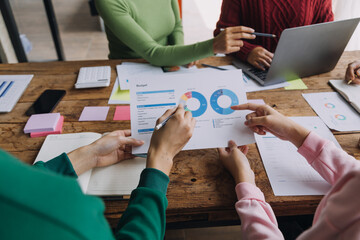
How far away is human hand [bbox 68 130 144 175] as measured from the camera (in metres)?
0.74

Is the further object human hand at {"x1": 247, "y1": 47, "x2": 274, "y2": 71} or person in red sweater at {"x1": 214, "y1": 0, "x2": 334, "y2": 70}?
person in red sweater at {"x1": 214, "y1": 0, "x2": 334, "y2": 70}

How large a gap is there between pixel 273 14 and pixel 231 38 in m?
0.44

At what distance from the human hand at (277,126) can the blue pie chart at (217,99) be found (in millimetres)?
62

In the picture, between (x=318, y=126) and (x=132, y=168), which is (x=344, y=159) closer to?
(x=318, y=126)

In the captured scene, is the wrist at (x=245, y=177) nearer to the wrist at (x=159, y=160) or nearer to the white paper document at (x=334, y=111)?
the wrist at (x=159, y=160)

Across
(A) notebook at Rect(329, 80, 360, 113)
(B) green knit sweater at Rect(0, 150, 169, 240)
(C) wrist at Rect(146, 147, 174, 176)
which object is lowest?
(A) notebook at Rect(329, 80, 360, 113)

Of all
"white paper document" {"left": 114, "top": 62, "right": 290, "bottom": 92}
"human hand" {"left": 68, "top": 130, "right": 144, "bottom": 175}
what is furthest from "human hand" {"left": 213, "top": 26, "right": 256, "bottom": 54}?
"human hand" {"left": 68, "top": 130, "right": 144, "bottom": 175}

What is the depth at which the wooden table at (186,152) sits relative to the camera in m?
0.69

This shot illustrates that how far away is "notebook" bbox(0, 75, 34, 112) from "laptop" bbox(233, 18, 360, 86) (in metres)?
1.03

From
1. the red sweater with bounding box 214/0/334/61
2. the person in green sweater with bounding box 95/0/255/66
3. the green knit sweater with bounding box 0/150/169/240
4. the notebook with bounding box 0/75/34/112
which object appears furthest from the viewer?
the red sweater with bounding box 214/0/334/61

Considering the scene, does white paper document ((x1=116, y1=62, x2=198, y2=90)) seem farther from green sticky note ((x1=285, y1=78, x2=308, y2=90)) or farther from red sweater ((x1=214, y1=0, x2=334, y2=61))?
green sticky note ((x1=285, y1=78, x2=308, y2=90))

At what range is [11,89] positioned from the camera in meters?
1.10

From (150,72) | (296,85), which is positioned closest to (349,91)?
(296,85)

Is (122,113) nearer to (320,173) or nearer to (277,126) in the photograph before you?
(277,126)
